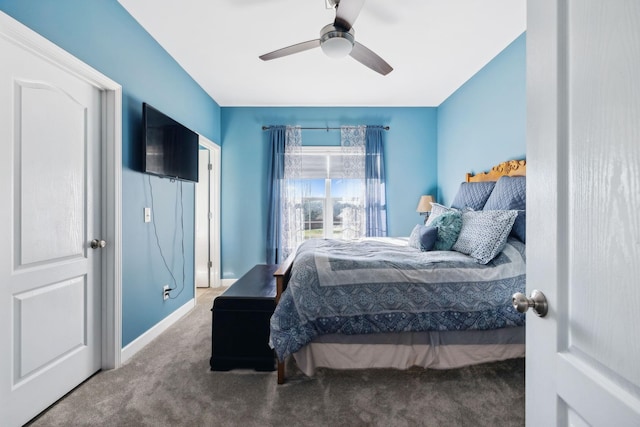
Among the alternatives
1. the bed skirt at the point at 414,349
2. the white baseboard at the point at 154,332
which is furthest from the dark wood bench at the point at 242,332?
the white baseboard at the point at 154,332

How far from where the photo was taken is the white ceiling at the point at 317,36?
222 centimetres

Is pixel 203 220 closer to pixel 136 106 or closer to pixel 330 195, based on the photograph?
pixel 330 195

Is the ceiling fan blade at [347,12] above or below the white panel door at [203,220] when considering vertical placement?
above

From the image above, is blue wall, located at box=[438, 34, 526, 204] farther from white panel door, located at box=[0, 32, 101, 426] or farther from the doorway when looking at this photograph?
white panel door, located at box=[0, 32, 101, 426]

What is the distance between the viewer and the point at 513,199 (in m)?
2.19

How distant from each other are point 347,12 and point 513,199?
5.78 feet

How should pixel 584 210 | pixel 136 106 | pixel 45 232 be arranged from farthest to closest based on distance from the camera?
pixel 136 106, pixel 45 232, pixel 584 210

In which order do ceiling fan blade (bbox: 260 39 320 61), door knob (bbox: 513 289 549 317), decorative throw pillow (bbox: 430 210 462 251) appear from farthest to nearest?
decorative throw pillow (bbox: 430 210 462 251) → ceiling fan blade (bbox: 260 39 320 61) → door knob (bbox: 513 289 549 317)

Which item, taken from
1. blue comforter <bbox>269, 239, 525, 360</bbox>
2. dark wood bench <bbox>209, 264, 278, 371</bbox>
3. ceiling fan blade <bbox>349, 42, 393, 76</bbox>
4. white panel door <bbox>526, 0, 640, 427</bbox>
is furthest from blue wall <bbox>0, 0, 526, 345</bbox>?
white panel door <bbox>526, 0, 640, 427</bbox>

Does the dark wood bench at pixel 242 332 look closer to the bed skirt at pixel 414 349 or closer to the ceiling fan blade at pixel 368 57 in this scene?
the bed skirt at pixel 414 349

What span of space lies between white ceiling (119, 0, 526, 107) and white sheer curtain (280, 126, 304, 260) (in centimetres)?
67

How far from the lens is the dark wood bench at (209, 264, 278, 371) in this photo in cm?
204

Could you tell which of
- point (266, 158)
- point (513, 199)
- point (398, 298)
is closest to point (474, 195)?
point (513, 199)

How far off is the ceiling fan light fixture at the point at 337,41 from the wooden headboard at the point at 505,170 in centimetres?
175
